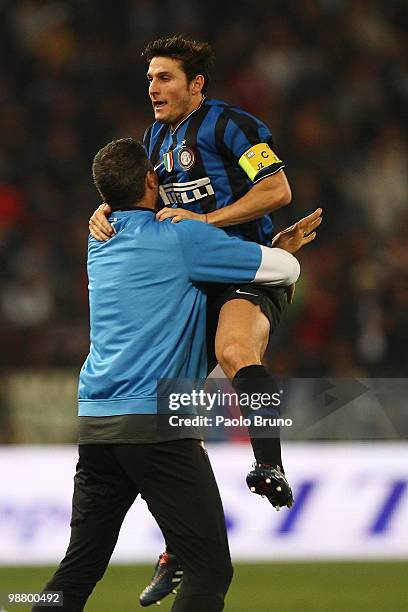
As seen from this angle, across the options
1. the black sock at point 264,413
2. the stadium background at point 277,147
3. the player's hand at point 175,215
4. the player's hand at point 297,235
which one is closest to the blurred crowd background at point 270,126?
the stadium background at point 277,147

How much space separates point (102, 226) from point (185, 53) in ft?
3.05

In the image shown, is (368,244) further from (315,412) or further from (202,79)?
(202,79)

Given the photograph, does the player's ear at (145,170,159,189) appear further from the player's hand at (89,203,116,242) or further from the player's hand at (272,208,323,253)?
the player's hand at (272,208,323,253)

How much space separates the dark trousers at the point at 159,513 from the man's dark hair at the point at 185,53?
1.58 meters

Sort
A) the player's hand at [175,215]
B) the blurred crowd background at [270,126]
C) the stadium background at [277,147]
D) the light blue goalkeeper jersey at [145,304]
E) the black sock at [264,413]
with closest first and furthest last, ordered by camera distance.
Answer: the light blue goalkeeper jersey at [145,304], the black sock at [264,413], the player's hand at [175,215], the stadium background at [277,147], the blurred crowd background at [270,126]

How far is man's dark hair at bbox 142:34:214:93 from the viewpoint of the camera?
16.5ft

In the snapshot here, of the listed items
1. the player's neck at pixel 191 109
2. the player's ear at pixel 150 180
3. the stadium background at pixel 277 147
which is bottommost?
the stadium background at pixel 277 147

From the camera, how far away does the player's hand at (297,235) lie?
5.12 metres

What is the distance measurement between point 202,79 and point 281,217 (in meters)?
5.94

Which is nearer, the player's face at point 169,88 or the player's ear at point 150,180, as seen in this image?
the player's ear at point 150,180

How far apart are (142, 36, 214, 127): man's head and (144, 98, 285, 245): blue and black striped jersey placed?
0.06 meters

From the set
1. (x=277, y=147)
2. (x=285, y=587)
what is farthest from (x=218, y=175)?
(x=277, y=147)

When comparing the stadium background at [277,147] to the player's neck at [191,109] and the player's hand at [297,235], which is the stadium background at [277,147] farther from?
the player's neck at [191,109]

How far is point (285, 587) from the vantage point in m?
7.64
